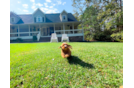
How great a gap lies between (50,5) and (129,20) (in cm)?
100

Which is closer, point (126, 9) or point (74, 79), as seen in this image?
point (126, 9)

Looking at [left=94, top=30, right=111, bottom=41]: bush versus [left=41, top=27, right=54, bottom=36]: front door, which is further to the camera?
[left=41, top=27, right=54, bottom=36]: front door

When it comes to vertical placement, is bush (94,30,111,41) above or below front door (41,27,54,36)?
below

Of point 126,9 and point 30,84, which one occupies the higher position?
point 126,9

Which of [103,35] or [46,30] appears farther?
[46,30]

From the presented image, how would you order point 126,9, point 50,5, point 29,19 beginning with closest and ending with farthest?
1. point 126,9
2. point 50,5
3. point 29,19

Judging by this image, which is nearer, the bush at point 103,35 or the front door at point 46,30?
the bush at point 103,35

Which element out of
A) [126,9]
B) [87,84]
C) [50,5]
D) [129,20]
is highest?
[50,5]

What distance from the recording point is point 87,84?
1.26m

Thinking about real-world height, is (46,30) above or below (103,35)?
above

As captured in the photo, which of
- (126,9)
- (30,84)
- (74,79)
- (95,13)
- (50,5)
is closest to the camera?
→ (126,9)

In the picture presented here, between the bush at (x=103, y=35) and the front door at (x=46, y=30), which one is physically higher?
the front door at (x=46, y=30)

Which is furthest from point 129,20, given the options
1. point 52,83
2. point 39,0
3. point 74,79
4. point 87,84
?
point 52,83
